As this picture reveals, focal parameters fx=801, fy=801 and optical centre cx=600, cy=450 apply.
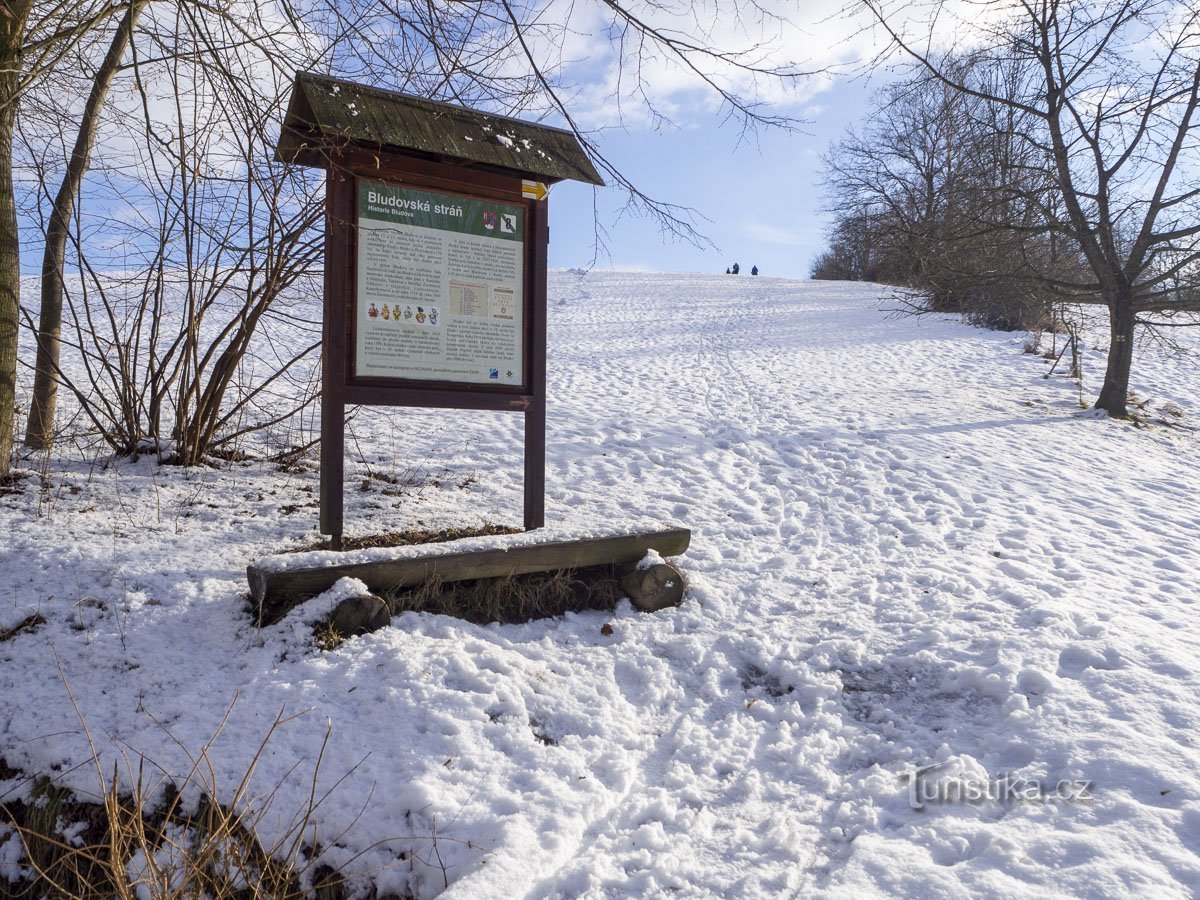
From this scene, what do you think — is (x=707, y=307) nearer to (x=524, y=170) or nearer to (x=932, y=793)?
(x=524, y=170)

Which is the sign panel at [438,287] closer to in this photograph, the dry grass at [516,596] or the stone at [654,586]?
the dry grass at [516,596]

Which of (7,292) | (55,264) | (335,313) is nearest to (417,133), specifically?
(335,313)

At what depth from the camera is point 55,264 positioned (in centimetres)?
635

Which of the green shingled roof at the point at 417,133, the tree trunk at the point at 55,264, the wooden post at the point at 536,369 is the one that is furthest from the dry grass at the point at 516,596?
the tree trunk at the point at 55,264

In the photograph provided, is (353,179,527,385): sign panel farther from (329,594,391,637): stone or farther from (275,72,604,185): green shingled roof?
(329,594,391,637): stone

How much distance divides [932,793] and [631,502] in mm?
3935

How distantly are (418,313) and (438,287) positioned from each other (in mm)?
227

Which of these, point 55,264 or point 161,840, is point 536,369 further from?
point 55,264

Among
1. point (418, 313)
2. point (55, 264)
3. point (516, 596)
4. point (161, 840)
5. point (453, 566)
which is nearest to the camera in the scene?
point (161, 840)

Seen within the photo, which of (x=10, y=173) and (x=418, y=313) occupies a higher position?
(x=10, y=173)

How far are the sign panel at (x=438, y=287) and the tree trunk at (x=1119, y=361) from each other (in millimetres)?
10732

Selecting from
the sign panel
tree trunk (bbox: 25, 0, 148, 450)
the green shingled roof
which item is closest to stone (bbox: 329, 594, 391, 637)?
the sign panel

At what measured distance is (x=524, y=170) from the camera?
5.35 meters

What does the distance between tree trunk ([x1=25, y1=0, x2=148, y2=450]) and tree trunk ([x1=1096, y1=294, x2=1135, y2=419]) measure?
1317 centimetres
